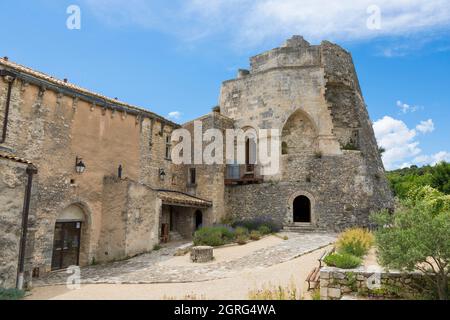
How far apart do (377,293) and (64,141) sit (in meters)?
12.0

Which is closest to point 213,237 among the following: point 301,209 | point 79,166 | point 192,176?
point 192,176

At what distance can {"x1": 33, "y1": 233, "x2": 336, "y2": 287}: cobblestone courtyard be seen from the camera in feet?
32.4

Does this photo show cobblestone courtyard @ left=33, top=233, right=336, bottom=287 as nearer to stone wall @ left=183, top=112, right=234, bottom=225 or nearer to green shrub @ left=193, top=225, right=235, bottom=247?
green shrub @ left=193, top=225, right=235, bottom=247

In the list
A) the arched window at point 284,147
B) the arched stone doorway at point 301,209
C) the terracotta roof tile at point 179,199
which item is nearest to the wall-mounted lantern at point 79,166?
the terracotta roof tile at point 179,199

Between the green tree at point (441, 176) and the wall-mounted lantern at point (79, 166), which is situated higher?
the green tree at point (441, 176)

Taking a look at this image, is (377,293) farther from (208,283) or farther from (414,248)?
(208,283)

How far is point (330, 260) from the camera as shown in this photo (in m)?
8.14

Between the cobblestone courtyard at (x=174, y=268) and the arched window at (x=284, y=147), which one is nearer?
the cobblestone courtyard at (x=174, y=268)

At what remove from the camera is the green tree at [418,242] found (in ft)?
20.6

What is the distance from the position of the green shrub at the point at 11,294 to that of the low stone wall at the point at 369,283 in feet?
24.5

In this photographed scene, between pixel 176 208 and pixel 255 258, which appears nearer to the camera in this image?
Result: pixel 255 258

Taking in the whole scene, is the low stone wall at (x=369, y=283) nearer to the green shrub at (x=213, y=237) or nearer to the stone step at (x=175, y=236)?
the green shrub at (x=213, y=237)
